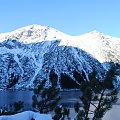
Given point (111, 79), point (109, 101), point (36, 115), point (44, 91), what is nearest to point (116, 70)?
point (111, 79)

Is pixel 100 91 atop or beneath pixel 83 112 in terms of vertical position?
atop

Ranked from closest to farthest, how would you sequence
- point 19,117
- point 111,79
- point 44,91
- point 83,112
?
point 19,117 → point 111,79 → point 83,112 → point 44,91

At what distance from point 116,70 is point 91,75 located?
295cm

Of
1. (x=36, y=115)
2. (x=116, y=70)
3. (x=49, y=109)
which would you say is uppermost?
(x=116, y=70)

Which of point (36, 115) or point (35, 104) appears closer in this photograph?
point (36, 115)

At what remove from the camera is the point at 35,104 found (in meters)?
46.2

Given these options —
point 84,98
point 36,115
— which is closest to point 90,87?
point 84,98

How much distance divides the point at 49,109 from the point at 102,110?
16.2 m

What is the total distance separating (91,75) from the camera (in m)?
32.3

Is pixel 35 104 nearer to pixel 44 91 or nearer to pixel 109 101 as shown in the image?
pixel 44 91

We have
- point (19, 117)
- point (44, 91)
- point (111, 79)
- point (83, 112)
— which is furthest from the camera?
point (44, 91)

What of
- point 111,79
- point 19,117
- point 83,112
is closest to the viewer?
point 19,117

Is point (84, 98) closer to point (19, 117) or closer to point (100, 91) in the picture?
point (100, 91)

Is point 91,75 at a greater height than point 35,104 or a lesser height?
greater
